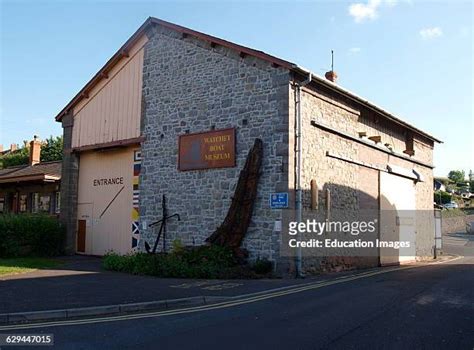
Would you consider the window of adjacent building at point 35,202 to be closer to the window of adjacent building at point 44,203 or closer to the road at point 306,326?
the window of adjacent building at point 44,203

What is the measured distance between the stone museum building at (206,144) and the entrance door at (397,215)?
0.48ft

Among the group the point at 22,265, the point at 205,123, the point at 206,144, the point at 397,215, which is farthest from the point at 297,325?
the point at 397,215

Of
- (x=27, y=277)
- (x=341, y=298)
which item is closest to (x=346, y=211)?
(x=341, y=298)

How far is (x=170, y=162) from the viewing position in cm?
1720

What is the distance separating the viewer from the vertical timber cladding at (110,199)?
731 inches

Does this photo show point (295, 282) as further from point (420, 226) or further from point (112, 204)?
point (420, 226)

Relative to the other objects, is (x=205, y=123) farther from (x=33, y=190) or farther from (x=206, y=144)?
(x=33, y=190)

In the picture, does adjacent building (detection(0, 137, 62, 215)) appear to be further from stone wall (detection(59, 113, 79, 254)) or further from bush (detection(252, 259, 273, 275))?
bush (detection(252, 259, 273, 275))

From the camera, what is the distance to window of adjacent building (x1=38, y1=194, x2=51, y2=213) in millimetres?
24125

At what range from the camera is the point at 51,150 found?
47344 millimetres

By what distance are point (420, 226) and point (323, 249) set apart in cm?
1094

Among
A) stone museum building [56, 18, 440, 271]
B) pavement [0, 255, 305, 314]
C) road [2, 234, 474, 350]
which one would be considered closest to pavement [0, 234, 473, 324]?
pavement [0, 255, 305, 314]

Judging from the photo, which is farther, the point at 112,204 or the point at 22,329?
the point at 112,204

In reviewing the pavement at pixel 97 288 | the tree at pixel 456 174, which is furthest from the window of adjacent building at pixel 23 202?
the tree at pixel 456 174
